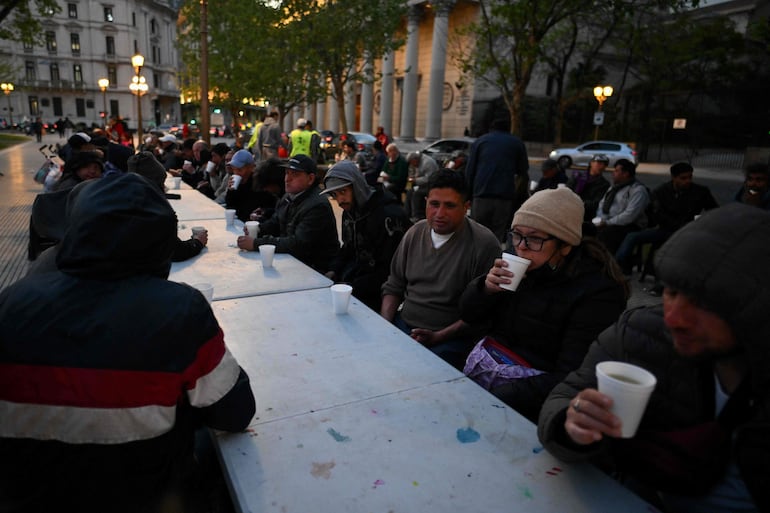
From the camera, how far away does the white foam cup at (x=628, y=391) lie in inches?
48.2

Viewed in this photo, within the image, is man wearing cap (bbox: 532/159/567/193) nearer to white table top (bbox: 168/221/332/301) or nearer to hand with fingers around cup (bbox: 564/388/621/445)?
white table top (bbox: 168/221/332/301)

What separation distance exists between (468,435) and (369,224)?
8.56 feet

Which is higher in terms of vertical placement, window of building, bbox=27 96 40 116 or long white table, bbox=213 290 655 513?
window of building, bbox=27 96 40 116

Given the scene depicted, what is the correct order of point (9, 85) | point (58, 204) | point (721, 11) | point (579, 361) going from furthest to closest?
point (9, 85) < point (721, 11) < point (58, 204) < point (579, 361)

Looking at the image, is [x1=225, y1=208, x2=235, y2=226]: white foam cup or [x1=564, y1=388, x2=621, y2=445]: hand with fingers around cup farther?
[x1=225, y1=208, x2=235, y2=226]: white foam cup

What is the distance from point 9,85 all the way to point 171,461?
49.1 m

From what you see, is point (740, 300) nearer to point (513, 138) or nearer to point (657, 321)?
point (657, 321)

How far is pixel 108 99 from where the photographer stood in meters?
67.6

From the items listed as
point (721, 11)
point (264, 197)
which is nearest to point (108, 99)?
point (721, 11)

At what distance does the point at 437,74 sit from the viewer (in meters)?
30.4

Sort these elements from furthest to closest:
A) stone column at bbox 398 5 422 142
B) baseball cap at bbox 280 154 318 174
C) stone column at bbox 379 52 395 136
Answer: stone column at bbox 379 52 395 136 → stone column at bbox 398 5 422 142 → baseball cap at bbox 280 154 318 174

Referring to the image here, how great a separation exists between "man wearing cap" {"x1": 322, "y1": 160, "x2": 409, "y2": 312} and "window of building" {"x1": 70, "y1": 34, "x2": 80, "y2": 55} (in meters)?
76.1

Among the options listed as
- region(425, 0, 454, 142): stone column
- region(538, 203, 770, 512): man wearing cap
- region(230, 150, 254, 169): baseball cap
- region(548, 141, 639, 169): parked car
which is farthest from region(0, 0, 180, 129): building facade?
region(538, 203, 770, 512): man wearing cap

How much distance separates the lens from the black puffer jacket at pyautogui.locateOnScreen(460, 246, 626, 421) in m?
2.25
